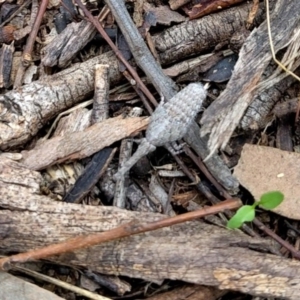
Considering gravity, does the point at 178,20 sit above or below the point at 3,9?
below

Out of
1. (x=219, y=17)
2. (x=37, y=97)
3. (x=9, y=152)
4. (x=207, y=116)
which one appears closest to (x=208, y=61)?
(x=219, y=17)

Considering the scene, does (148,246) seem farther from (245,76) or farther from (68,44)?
(68,44)

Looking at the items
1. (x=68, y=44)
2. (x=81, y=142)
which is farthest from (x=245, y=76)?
(x=68, y=44)

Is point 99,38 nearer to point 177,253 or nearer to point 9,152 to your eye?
point 9,152

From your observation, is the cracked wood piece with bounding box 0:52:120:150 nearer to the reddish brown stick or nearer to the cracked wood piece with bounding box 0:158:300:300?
the cracked wood piece with bounding box 0:158:300:300

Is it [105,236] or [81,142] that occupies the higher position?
[81,142]

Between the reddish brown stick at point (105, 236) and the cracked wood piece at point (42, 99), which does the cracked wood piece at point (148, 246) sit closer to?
the reddish brown stick at point (105, 236)
